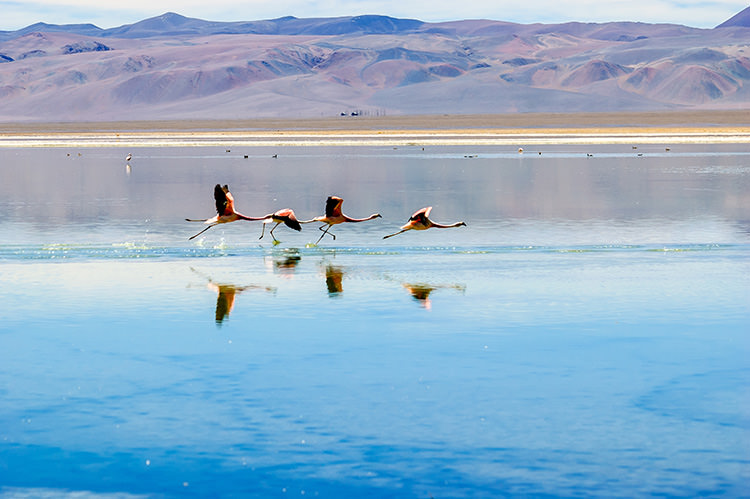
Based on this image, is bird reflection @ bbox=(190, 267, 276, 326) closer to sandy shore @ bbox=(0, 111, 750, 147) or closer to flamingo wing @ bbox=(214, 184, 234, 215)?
flamingo wing @ bbox=(214, 184, 234, 215)

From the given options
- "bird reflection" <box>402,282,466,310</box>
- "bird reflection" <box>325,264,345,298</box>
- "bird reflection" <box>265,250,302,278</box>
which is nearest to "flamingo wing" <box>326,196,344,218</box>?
"bird reflection" <box>265,250,302,278</box>

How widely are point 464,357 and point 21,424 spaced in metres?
4.26

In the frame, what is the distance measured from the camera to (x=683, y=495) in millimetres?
7473

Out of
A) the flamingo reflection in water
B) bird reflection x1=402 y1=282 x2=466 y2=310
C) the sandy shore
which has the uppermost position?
bird reflection x1=402 y1=282 x2=466 y2=310

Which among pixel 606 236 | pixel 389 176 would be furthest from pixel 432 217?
pixel 389 176

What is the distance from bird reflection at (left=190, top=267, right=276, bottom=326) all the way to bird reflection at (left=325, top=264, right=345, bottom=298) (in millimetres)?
822

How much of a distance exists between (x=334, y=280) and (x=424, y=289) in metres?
1.55

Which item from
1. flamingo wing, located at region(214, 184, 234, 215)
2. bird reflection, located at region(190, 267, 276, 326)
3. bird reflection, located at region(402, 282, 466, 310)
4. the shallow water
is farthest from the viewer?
flamingo wing, located at region(214, 184, 234, 215)

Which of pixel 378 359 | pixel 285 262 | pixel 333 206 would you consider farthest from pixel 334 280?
pixel 378 359

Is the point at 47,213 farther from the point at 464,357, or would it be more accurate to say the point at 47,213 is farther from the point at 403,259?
the point at 464,357

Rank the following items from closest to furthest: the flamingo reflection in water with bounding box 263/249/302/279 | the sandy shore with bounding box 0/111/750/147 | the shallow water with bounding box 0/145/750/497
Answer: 1. the shallow water with bounding box 0/145/750/497
2. the flamingo reflection in water with bounding box 263/249/302/279
3. the sandy shore with bounding box 0/111/750/147

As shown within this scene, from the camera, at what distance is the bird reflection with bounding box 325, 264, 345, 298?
15.2 metres

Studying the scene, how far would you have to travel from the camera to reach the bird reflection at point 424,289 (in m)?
14.3

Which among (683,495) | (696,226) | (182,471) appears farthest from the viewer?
(696,226)
